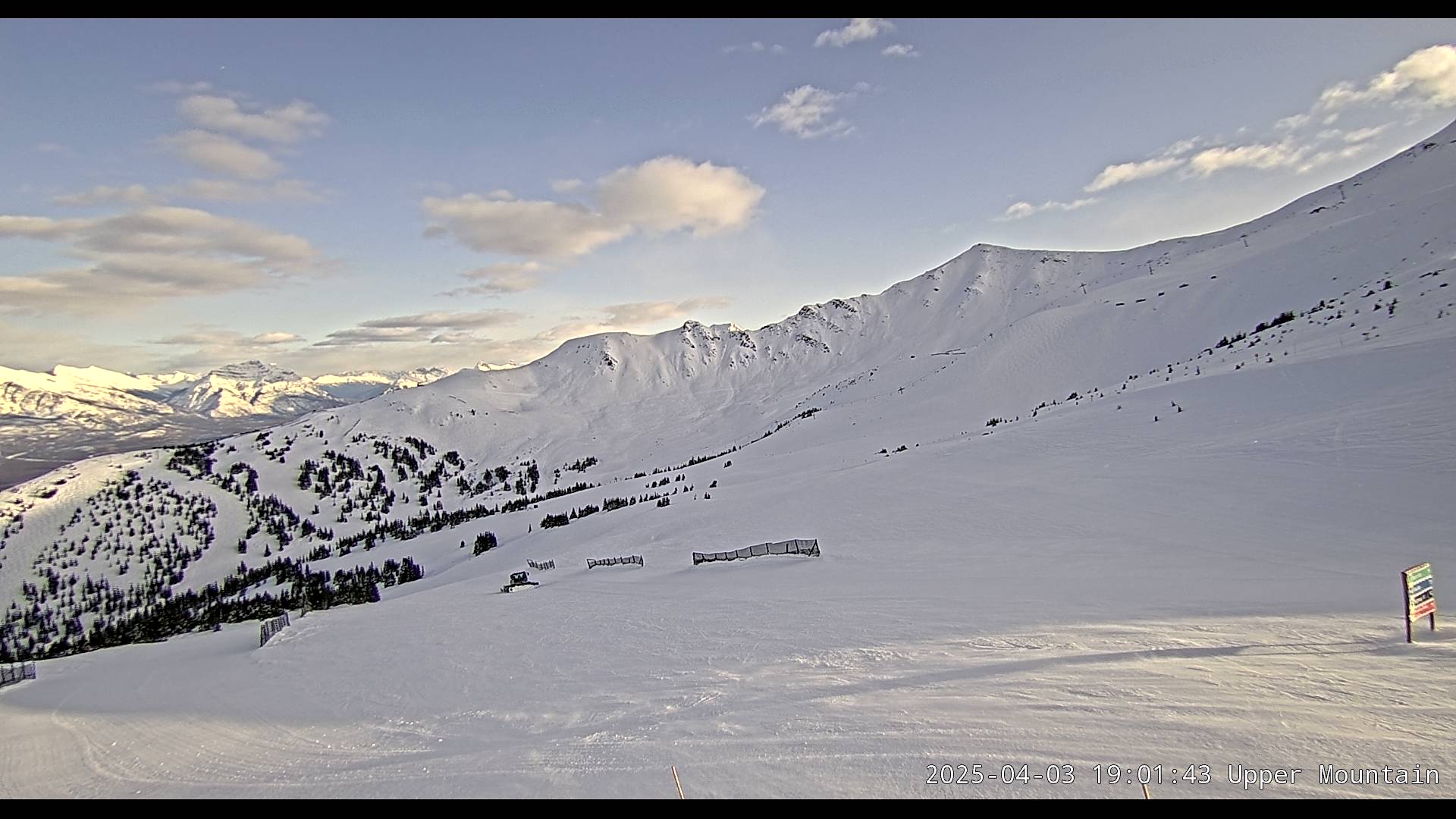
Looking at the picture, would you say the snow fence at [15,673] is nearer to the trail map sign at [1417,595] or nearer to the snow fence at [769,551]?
the snow fence at [769,551]

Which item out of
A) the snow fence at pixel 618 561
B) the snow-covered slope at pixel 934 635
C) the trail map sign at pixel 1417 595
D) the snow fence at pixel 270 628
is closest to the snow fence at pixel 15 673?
the snow-covered slope at pixel 934 635

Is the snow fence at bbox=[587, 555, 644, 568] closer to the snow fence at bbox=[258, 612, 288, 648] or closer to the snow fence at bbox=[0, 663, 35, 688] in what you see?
the snow fence at bbox=[258, 612, 288, 648]

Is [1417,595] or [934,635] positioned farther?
[934,635]

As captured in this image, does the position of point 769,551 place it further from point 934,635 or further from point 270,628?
point 270,628

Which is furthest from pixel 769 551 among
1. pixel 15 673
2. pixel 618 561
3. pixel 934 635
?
pixel 15 673

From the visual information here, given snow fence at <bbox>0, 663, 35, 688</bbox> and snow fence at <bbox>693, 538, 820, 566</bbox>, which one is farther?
snow fence at <bbox>693, 538, 820, 566</bbox>

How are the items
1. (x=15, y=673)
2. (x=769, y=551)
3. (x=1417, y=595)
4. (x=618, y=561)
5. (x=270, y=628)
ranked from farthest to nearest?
(x=618, y=561)
(x=769, y=551)
(x=270, y=628)
(x=15, y=673)
(x=1417, y=595)

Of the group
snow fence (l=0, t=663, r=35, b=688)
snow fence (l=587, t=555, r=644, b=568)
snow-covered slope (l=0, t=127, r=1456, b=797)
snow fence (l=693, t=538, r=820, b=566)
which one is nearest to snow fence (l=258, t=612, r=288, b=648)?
snow-covered slope (l=0, t=127, r=1456, b=797)
